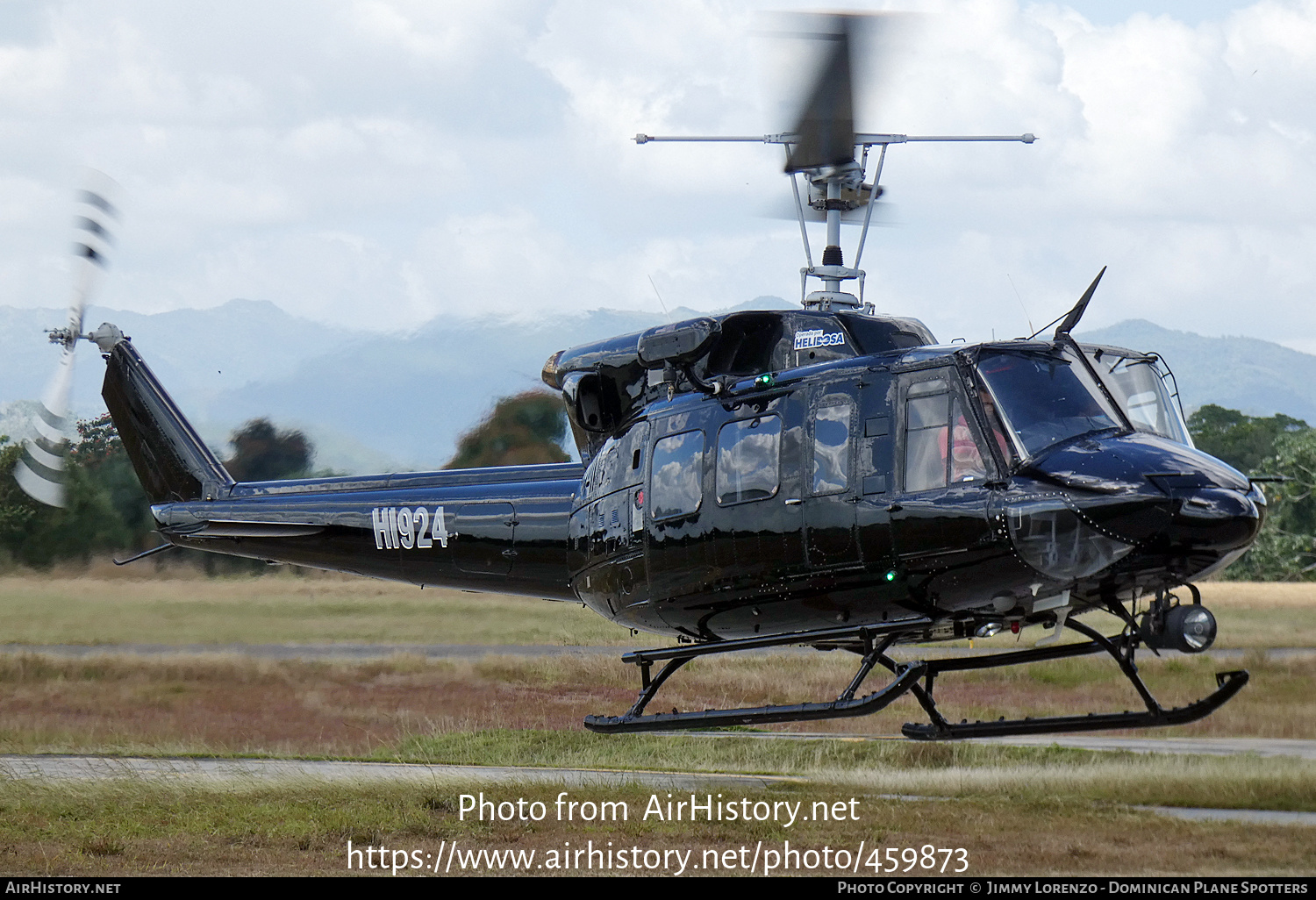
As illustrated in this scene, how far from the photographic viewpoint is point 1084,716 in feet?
30.6

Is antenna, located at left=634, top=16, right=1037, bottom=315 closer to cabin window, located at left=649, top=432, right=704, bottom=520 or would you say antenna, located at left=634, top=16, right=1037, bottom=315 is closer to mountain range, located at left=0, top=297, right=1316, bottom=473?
cabin window, located at left=649, top=432, right=704, bottom=520

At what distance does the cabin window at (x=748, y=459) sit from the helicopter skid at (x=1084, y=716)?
5.56ft

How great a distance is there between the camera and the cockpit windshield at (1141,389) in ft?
30.2

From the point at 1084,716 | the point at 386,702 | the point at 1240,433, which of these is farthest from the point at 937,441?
the point at 1240,433

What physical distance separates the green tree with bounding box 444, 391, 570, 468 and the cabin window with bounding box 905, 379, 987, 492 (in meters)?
14.1

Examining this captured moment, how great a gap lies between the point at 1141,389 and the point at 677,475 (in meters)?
3.32

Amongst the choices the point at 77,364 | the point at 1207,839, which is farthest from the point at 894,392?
the point at 77,364

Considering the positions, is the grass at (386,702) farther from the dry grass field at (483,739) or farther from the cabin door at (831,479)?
the cabin door at (831,479)

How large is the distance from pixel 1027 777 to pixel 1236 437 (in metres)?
45.9

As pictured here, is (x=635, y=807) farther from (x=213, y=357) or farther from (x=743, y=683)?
(x=213, y=357)

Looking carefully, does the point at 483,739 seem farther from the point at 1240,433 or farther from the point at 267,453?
the point at 1240,433

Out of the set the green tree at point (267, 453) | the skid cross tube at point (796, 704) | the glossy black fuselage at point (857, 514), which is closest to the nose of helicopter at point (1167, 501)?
the glossy black fuselage at point (857, 514)

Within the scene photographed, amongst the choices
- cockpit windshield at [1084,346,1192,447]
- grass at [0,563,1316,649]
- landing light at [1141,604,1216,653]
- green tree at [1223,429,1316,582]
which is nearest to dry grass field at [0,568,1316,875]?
grass at [0,563,1316,649]

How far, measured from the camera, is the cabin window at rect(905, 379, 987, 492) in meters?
8.86
